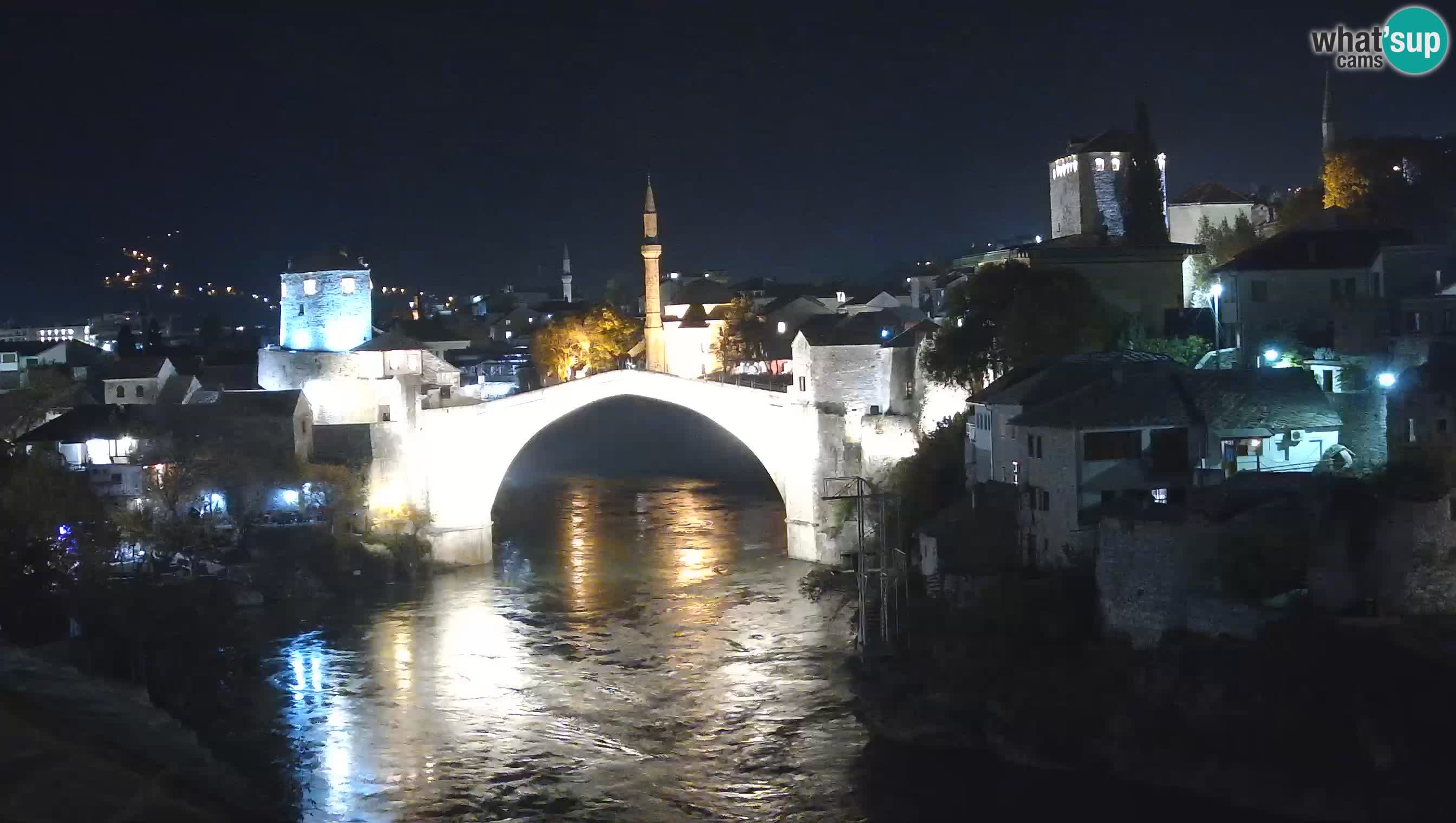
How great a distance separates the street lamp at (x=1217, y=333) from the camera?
20.0 m

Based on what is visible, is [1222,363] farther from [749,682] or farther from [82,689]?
[82,689]

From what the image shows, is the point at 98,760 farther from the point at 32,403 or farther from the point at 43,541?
the point at 32,403

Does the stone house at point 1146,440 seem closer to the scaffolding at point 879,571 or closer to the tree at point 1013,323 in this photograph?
the scaffolding at point 879,571

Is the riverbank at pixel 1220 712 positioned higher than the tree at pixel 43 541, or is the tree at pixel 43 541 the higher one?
the tree at pixel 43 541

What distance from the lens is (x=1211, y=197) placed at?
26906mm

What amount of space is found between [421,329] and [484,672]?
2847cm

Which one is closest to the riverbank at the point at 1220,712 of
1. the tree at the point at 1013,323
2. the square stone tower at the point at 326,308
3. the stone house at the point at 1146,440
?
the stone house at the point at 1146,440

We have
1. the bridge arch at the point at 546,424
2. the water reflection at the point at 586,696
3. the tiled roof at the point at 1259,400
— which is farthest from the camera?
the bridge arch at the point at 546,424

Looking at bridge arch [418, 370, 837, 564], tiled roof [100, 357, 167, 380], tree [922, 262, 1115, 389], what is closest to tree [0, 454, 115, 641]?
bridge arch [418, 370, 837, 564]

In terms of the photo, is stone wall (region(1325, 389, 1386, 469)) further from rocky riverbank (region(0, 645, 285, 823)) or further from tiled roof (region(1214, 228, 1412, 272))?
rocky riverbank (region(0, 645, 285, 823))

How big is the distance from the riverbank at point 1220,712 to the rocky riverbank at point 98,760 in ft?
20.6

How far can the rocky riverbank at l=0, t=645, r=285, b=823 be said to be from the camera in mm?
13078

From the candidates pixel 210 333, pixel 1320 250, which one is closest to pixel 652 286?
pixel 1320 250

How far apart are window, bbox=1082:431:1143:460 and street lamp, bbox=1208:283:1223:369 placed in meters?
4.21
